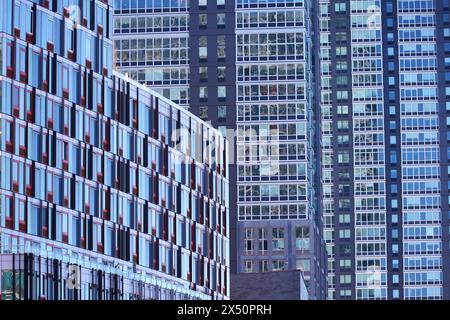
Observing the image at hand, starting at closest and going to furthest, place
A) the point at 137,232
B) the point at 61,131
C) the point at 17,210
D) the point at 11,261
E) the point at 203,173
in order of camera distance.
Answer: the point at 11,261
the point at 17,210
the point at 61,131
the point at 137,232
the point at 203,173

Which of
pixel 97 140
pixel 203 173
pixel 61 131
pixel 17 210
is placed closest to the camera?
pixel 17 210

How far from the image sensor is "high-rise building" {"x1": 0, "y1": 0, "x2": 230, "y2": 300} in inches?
4737

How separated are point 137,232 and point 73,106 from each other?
20.0 m

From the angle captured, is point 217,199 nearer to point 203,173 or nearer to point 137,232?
point 203,173

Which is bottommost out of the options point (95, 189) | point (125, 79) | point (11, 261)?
point (11, 261)

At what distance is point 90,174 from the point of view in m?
137

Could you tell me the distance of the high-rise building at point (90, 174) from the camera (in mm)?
120312

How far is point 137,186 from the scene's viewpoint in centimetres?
15075

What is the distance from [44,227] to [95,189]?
48.2 feet
